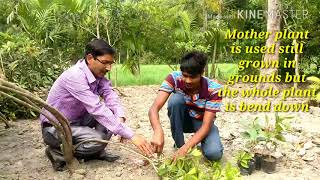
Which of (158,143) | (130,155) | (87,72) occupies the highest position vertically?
(87,72)

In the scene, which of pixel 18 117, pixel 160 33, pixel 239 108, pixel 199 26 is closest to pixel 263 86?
pixel 239 108

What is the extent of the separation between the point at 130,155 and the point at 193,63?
1228 millimetres

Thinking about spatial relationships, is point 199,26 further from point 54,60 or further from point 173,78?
point 173,78

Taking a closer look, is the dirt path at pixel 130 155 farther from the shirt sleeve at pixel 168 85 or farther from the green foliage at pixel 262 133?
the shirt sleeve at pixel 168 85

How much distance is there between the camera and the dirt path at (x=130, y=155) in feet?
11.2

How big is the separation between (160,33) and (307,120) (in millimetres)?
4812

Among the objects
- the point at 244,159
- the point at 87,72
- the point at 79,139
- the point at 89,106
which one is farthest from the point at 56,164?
the point at 244,159

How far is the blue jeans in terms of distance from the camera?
11.5 ft

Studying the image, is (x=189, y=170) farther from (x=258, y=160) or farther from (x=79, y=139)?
(x=79, y=139)

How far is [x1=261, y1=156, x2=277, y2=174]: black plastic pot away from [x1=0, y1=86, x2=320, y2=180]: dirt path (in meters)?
0.05

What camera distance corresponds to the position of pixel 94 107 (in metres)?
A: 3.17

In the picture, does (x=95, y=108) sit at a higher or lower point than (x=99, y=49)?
lower

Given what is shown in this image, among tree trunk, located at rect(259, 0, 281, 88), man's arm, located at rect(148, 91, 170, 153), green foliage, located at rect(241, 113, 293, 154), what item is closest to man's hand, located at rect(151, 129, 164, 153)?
man's arm, located at rect(148, 91, 170, 153)

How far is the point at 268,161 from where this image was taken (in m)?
3.46
